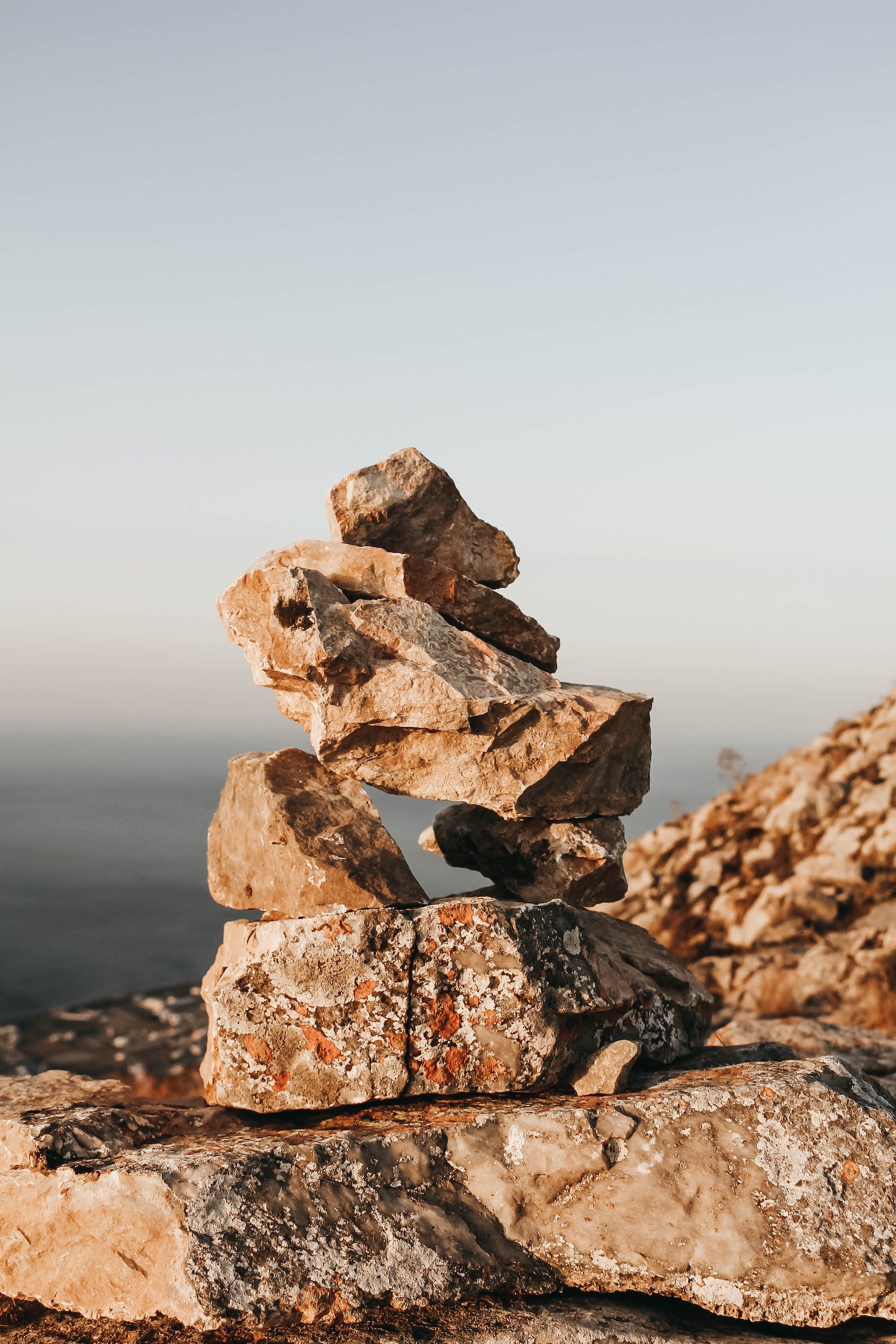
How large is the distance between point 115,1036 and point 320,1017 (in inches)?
640

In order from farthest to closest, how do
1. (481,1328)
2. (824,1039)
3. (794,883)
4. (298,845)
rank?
(794,883), (824,1039), (298,845), (481,1328)

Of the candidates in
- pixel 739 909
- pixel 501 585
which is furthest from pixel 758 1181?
pixel 739 909

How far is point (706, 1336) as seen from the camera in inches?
187

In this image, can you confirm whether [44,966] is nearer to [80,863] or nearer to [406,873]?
[80,863]

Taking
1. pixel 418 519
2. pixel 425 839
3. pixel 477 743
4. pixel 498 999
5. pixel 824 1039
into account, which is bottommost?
pixel 824 1039

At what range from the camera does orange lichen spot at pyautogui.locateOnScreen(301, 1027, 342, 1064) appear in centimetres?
578

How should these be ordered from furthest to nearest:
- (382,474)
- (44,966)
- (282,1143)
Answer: (44,966), (382,474), (282,1143)

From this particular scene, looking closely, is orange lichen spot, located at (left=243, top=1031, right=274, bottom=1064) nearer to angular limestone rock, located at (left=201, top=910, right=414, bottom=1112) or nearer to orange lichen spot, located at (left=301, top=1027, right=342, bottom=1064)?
angular limestone rock, located at (left=201, top=910, right=414, bottom=1112)

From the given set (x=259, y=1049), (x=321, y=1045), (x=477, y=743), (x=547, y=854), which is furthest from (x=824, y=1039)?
(x=259, y=1049)

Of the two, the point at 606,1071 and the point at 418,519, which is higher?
the point at 418,519

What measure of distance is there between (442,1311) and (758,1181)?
5.99 ft

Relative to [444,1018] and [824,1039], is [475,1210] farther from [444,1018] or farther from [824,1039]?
[824,1039]

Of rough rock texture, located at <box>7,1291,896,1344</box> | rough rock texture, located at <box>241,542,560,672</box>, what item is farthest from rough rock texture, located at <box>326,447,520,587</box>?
rough rock texture, located at <box>7,1291,896,1344</box>

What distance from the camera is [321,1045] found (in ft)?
19.0
